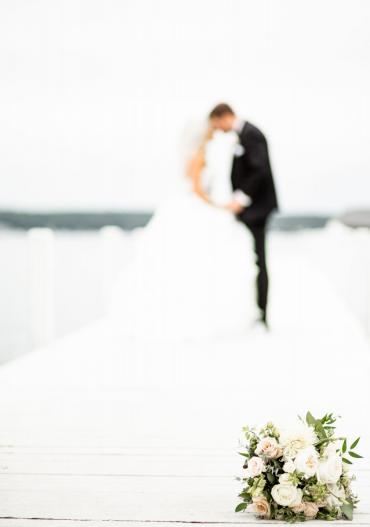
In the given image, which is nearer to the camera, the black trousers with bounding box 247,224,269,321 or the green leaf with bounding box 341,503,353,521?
the green leaf with bounding box 341,503,353,521

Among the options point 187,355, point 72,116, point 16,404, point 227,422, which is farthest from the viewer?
point 72,116

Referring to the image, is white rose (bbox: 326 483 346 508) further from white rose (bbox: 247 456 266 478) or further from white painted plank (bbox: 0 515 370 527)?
white rose (bbox: 247 456 266 478)

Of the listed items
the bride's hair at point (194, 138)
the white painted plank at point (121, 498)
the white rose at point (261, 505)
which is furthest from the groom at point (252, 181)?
the white rose at point (261, 505)

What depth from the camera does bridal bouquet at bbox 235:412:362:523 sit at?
8.59 feet

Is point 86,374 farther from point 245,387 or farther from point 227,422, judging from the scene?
point 227,422

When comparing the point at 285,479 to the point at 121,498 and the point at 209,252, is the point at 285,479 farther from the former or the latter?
the point at 209,252

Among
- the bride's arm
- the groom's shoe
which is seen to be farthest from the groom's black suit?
Result: the bride's arm

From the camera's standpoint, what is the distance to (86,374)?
5.28 meters

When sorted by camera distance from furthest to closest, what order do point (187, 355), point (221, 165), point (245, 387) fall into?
point (221, 165), point (187, 355), point (245, 387)

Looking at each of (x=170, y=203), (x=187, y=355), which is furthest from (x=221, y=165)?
(x=187, y=355)

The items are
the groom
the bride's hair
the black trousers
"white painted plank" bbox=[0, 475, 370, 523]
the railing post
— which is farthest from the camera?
the railing post

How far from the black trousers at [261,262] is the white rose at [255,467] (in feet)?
14.0

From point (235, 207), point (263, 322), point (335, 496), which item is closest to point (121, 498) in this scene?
point (335, 496)

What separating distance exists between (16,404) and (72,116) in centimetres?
2888
